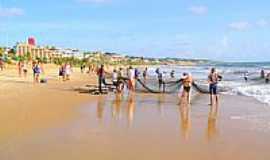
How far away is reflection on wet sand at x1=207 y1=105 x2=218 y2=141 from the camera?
10.7 m

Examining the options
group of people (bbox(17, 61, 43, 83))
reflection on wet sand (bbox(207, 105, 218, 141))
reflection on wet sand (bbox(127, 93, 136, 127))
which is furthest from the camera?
group of people (bbox(17, 61, 43, 83))

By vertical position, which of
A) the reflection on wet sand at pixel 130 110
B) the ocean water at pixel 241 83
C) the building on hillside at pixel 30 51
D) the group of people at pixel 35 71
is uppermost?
the building on hillside at pixel 30 51

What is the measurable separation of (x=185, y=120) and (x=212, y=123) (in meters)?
0.97

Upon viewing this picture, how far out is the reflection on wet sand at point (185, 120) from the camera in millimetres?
10914

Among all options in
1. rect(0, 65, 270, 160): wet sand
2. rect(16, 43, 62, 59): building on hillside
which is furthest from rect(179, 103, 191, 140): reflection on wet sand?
rect(16, 43, 62, 59): building on hillside

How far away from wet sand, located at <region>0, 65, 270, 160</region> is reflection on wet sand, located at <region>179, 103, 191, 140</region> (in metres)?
0.03

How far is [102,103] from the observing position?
18172 millimetres

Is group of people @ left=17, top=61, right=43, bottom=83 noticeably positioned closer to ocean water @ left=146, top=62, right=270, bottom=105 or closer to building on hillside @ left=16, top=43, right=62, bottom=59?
ocean water @ left=146, top=62, right=270, bottom=105

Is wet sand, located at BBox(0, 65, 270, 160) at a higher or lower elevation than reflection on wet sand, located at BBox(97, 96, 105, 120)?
higher

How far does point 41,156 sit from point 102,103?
10.5 metres

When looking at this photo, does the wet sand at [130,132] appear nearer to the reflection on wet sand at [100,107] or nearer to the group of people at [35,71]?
the reflection on wet sand at [100,107]

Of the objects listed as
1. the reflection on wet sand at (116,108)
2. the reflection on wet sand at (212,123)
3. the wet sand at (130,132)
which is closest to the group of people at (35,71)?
the reflection on wet sand at (116,108)

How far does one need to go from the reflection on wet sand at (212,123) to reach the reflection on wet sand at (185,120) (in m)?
0.54

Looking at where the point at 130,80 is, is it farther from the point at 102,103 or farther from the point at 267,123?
the point at 267,123
